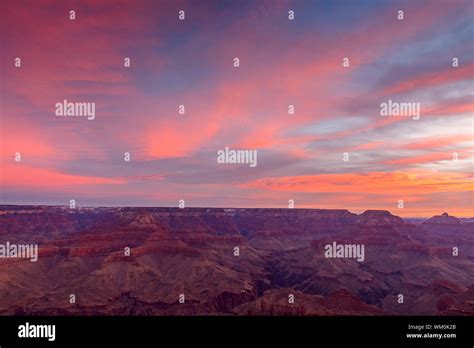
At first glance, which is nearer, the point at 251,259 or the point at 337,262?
the point at 337,262

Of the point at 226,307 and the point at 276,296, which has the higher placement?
the point at 276,296
